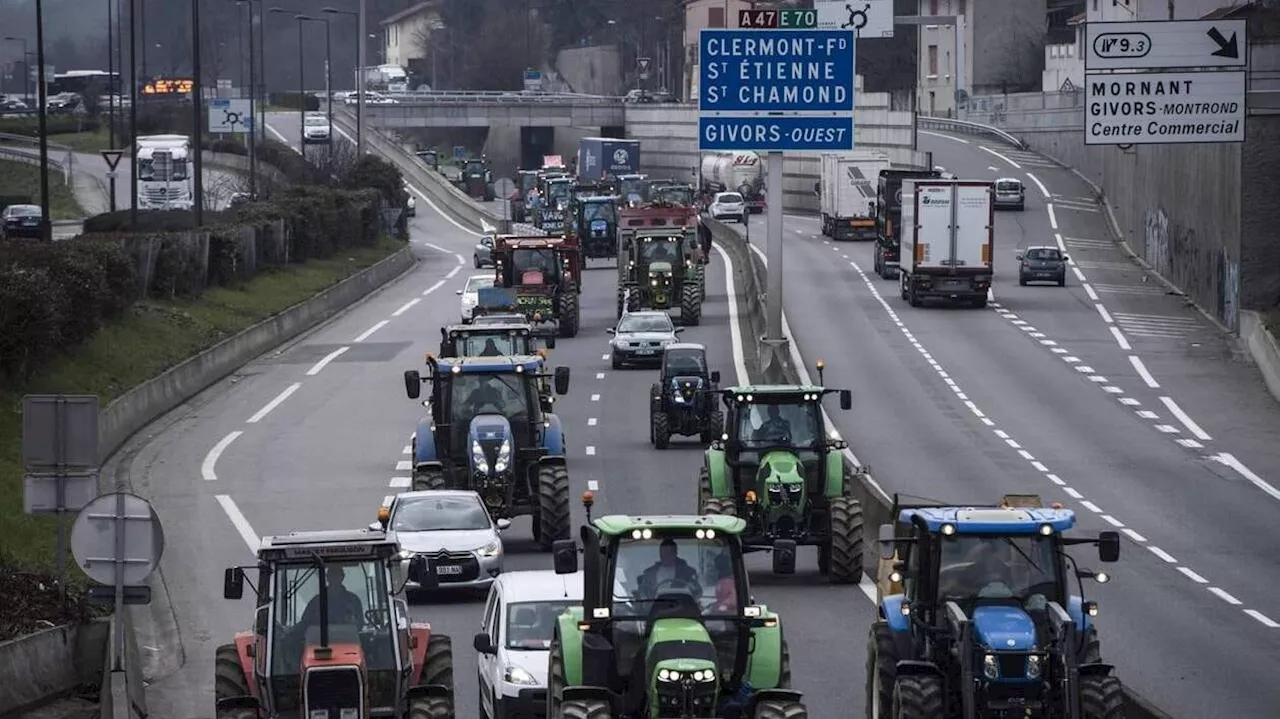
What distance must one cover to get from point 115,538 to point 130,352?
1132 inches

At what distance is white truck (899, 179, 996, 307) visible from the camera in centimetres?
6481

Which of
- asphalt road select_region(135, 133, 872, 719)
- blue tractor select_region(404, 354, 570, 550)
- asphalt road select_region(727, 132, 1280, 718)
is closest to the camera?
asphalt road select_region(135, 133, 872, 719)

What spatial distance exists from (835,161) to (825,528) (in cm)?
6500

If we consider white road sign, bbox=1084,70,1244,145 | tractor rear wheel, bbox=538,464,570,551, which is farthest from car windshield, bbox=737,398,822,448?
white road sign, bbox=1084,70,1244,145

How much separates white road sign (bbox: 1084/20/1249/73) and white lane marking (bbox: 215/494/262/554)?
14065 mm

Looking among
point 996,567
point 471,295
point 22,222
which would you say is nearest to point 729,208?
point 22,222

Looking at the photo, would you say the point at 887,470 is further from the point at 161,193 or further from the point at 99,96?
the point at 99,96

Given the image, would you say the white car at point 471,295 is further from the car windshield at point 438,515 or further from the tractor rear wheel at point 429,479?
the car windshield at point 438,515

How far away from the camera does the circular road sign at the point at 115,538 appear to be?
17.5m

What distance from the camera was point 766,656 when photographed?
615 inches

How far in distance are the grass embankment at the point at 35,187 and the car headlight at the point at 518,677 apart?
3434 inches

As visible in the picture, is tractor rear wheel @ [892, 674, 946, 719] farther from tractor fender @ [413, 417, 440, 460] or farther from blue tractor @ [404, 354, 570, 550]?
tractor fender @ [413, 417, 440, 460]

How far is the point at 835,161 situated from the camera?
296ft

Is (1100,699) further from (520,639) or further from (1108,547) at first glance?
(520,639)
